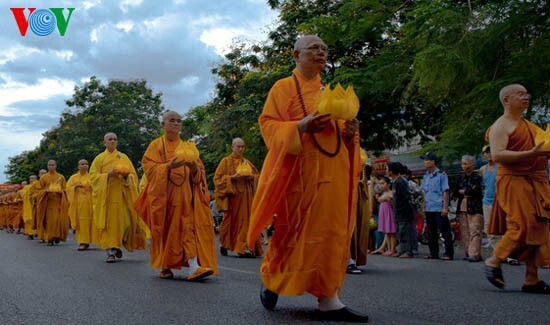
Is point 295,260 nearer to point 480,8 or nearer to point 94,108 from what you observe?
point 480,8

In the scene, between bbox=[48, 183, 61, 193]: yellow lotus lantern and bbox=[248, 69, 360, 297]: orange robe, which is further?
bbox=[48, 183, 61, 193]: yellow lotus lantern

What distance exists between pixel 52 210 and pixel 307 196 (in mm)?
13780

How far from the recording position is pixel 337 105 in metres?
4.96

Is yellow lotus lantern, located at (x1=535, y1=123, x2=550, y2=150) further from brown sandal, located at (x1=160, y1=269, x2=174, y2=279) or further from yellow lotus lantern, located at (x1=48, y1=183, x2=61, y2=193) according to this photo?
yellow lotus lantern, located at (x1=48, y1=183, x2=61, y2=193)

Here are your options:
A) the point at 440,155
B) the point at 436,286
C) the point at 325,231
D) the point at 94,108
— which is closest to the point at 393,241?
the point at 440,155

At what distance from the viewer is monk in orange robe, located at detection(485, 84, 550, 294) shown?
6844mm

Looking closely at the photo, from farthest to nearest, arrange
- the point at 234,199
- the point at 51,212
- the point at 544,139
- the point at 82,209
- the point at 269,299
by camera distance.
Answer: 1. the point at 51,212
2. the point at 82,209
3. the point at 234,199
4. the point at 544,139
5. the point at 269,299

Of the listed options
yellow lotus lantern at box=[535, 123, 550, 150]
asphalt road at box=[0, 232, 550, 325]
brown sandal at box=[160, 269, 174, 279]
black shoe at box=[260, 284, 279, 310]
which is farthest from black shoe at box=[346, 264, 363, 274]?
black shoe at box=[260, 284, 279, 310]

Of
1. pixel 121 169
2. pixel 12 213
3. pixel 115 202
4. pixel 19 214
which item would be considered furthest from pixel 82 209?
pixel 12 213

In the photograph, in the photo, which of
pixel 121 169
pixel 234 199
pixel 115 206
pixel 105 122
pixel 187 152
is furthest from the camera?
pixel 105 122

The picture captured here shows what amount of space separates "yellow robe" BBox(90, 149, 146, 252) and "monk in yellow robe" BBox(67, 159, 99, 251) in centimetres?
245

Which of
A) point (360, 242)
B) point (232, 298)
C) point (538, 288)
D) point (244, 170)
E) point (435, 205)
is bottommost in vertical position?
point (232, 298)

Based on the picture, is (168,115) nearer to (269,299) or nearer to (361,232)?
(361,232)

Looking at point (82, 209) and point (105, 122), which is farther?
point (105, 122)
